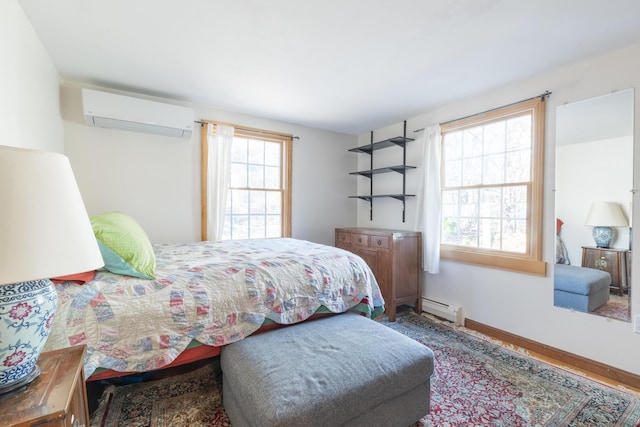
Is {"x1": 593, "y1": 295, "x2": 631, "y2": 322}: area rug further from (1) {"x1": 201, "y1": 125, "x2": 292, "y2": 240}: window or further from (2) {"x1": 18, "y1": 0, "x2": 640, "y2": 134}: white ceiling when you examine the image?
(1) {"x1": 201, "y1": 125, "x2": 292, "y2": 240}: window

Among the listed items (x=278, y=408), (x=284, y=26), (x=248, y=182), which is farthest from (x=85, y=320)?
(x=248, y=182)

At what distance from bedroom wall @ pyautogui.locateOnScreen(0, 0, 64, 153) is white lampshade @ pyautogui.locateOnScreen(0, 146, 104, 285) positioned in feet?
3.42

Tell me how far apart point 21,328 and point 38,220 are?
340 millimetres

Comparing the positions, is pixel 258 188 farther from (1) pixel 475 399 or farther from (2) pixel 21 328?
(1) pixel 475 399

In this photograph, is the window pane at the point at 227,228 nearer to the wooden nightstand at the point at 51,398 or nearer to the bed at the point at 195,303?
the bed at the point at 195,303

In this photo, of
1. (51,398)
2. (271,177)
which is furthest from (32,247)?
(271,177)

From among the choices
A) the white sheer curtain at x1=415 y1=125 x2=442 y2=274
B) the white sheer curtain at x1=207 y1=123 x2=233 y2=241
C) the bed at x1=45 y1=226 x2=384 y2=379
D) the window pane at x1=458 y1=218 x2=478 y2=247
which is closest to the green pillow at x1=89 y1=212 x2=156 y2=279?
the bed at x1=45 y1=226 x2=384 y2=379

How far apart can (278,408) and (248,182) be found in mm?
2686

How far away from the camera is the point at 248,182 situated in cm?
340

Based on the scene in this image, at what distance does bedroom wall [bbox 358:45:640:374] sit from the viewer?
1.94 meters

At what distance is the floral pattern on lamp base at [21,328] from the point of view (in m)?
0.79

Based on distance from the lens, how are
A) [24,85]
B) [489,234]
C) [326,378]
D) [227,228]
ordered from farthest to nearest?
[227,228], [489,234], [24,85], [326,378]

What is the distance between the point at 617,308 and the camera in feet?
6.50

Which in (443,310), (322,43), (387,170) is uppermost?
(322,43)
